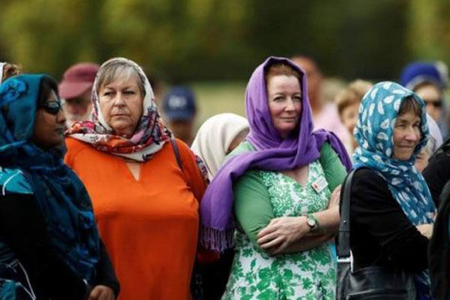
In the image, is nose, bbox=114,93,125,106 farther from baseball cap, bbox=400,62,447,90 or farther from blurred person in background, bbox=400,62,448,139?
baseball cap, bbox=400,62,447,90

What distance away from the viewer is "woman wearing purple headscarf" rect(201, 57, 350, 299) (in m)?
9.18

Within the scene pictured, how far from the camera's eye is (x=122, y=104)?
363 inches

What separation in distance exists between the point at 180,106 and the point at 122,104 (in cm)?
401

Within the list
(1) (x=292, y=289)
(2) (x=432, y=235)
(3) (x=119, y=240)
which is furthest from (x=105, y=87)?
(2) (x=432, y=235)

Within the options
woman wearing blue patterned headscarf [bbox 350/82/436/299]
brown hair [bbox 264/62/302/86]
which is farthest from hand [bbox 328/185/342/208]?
brown hair [bbox 264/62/302/86]

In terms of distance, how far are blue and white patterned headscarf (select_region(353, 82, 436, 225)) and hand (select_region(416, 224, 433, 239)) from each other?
6 centimetres

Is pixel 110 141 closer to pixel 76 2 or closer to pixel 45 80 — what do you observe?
pixel 45 80

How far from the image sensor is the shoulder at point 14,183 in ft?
26.2

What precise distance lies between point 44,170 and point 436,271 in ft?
6.36

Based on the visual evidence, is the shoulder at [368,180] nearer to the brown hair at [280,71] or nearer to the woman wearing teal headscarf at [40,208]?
the brown hair at [280,71]

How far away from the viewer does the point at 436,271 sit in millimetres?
8133

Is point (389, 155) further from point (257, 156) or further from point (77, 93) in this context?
point (77, 93)

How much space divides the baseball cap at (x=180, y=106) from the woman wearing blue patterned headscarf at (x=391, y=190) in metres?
4.10

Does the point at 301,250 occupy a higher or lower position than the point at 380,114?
lower
